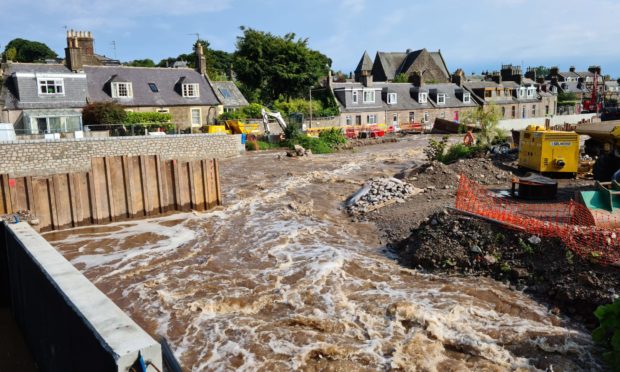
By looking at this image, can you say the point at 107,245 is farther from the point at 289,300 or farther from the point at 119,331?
the point at 119,331

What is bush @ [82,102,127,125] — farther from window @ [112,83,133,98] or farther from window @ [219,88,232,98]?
window @ [219,88,232,98]

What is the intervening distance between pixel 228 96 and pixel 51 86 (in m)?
16.0

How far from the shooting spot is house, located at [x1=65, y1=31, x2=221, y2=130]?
127 feet

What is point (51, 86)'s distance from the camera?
35.7 m

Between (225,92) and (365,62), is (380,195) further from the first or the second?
(365,62)

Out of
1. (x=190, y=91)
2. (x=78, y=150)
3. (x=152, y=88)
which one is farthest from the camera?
(x=190, y=91)

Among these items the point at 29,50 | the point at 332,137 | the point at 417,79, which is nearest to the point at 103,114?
the point at 332,137

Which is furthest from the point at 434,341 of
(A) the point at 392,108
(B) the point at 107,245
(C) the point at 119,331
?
(A) the point at 392,108

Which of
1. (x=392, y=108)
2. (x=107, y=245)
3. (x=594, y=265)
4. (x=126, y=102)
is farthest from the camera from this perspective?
(x=392, y=108)

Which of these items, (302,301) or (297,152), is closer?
(302,301)

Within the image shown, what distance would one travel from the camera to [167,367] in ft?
17.9

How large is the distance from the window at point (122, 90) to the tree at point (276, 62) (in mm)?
15269

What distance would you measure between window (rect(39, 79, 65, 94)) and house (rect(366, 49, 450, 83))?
4948 cm

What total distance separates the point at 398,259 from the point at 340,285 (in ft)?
7.55
